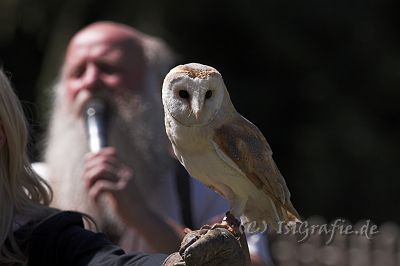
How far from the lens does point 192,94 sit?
146 centimetres

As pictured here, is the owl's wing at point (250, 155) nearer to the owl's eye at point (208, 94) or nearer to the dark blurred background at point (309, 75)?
the owl's eye at point (208, 94)

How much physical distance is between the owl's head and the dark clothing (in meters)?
0.44

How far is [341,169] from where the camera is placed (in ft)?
23.1

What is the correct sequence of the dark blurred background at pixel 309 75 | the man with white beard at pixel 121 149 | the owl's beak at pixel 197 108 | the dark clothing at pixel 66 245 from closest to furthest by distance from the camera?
the owl's beak at pixel 197 108
the dark clothing at pixel 66 245
the man with white beard at pixel 121 149
the dark blurred background at pixel 309 75

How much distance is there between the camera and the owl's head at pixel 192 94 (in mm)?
1459

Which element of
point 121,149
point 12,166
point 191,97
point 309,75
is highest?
point 191,97

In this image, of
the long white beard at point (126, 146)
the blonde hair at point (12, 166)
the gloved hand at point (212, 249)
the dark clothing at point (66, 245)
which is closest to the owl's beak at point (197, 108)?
the gloved hand at point (212, 249)

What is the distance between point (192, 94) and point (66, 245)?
22.8 inches

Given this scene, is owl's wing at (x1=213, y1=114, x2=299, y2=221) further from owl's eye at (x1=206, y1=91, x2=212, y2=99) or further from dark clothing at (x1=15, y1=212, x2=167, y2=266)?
dark clothing at (x1=15, y1=212, x2=167, y2=266)

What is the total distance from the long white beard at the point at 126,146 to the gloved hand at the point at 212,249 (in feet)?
4.15

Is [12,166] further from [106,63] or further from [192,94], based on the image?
[106,63]

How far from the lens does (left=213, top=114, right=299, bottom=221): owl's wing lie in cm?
152

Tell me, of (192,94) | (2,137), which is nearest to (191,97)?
(192,94)

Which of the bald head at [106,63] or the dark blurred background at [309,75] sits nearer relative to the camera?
the bald head at [106,63]
